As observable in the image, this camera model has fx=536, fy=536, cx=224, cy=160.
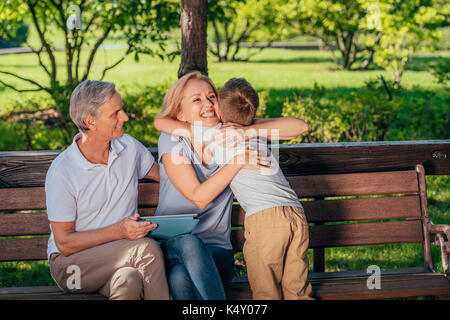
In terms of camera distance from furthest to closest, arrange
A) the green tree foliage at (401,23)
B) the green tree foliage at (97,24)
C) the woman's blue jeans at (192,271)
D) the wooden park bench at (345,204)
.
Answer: the green tree foliage at (401,23) → the green tree foliage at (97,24) → the wooden park bench at (345,204) → the woman's blue jeans at (192,271)

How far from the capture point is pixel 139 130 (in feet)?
22.6

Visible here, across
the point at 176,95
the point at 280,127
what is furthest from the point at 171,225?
the point at 280,127

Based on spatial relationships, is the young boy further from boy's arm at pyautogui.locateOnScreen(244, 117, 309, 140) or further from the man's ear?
the man's ear

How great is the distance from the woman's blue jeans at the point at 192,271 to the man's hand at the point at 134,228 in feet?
0.59

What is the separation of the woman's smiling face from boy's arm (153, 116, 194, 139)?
7 cm

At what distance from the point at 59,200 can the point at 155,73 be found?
634 inches

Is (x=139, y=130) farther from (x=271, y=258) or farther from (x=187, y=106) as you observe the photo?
(x=271, y=258)

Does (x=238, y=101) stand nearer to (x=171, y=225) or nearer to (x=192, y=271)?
(x=171, y=225)

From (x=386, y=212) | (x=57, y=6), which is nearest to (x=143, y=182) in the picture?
(x=386, y=212)

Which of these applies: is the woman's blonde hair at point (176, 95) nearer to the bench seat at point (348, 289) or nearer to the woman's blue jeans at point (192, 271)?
the woman's blue jeans at point (192, 271)

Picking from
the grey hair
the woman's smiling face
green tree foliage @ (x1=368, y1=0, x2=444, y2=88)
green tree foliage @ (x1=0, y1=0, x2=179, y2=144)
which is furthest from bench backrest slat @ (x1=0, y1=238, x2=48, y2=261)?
green tree foliage @ (x1=368, y1=0, x2=444, y2=88)

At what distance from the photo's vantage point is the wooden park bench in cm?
307

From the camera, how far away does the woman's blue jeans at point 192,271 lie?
8.32 ft

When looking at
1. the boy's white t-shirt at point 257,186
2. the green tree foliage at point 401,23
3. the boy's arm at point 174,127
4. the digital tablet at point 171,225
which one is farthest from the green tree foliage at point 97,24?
the green tree foliage at point 401,23
